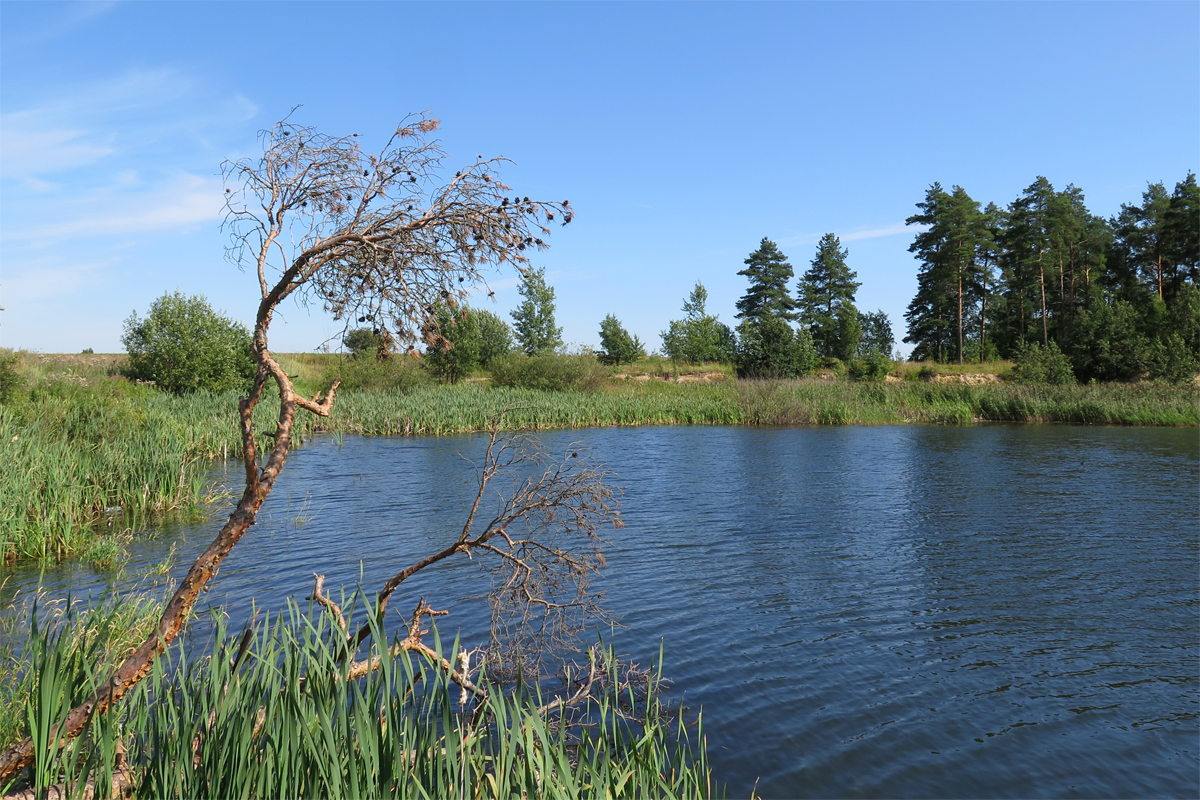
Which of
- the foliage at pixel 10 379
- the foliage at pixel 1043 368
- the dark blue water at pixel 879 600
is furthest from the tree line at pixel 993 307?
the dark blue water at pixel 879 600

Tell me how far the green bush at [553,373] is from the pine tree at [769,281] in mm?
29193

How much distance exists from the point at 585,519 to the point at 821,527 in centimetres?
975

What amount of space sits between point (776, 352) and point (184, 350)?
125 ft

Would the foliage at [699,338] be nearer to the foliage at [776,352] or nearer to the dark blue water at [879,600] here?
the foliage at [776,352]

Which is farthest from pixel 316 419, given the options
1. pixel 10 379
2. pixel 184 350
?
pixel 10 379

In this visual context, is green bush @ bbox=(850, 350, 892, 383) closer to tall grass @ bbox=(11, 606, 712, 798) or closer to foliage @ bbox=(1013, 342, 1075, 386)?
foliage @ bbox=(1013, 342, 1075, 386)

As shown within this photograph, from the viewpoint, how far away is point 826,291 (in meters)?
69.9

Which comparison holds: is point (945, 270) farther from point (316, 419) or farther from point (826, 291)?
point (316, 419)

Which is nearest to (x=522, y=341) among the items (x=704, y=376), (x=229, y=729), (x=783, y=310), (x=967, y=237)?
(x=704, y=376)

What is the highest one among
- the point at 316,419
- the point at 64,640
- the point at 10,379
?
the point at 10,379

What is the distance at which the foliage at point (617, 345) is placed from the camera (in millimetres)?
65125

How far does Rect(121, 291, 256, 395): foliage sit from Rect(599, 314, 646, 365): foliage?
34331mm

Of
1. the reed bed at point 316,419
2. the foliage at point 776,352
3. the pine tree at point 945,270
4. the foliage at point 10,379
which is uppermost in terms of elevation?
the pine tree at point 945,270

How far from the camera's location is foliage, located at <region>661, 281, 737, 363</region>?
213ft
